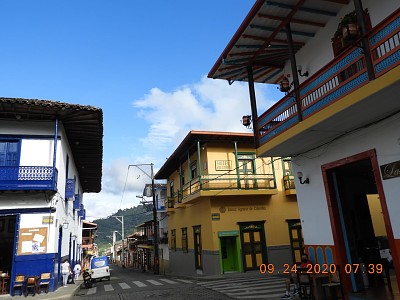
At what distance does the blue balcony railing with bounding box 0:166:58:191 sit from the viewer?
12727 millimetres

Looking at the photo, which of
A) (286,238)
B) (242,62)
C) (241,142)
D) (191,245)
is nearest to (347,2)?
(242,62)

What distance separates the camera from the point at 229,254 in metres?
18.2

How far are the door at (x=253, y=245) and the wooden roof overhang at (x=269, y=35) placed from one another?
9.85 metres

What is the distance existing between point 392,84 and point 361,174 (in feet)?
20.1

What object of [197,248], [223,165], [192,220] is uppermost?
[223,165]

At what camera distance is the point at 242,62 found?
34.5 feet

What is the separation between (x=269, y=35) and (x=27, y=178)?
425 inches

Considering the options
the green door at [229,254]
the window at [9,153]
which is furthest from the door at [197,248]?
the window at [9,153]

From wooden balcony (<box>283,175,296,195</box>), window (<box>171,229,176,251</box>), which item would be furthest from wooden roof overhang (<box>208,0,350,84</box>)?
window (<box>171,229,176,251</box>)

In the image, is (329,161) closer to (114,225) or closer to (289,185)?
(289,185)

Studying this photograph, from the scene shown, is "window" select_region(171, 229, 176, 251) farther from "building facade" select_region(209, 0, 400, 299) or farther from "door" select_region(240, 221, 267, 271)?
"building facade" select_region(209, 0, 400, 299)

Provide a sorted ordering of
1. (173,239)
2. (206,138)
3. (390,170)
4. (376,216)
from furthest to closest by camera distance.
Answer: (173,239)
(206,138)
(376,216)
(390,170)
